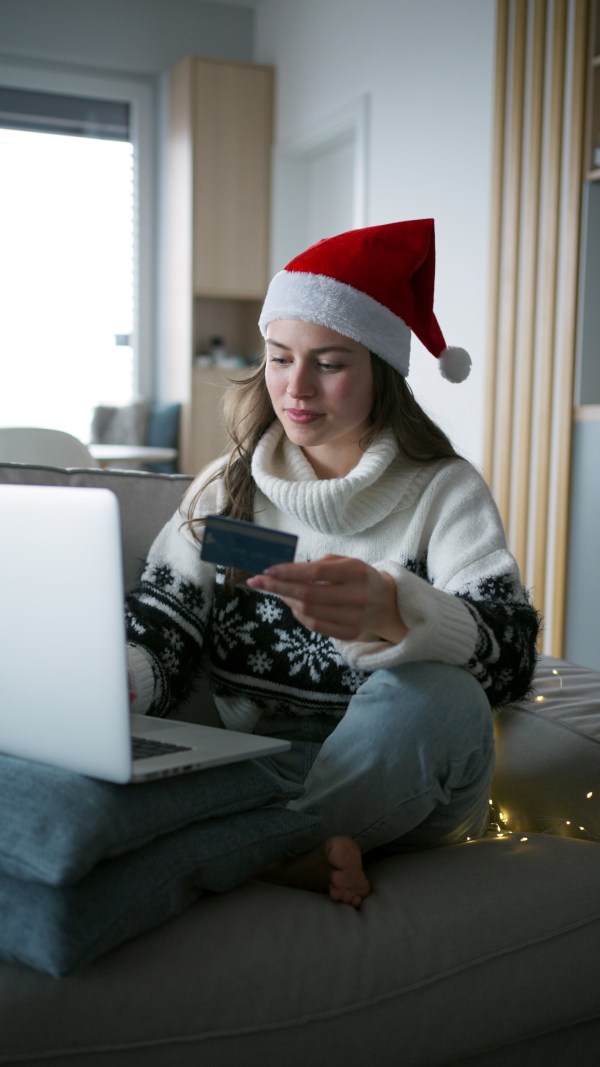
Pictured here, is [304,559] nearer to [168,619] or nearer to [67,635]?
[168,619]

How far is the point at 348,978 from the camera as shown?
91 centimetres

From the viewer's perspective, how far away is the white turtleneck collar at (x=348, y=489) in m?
1.26

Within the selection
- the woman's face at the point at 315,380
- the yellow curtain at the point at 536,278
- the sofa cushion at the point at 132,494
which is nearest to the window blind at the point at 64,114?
the yellow curtain at the point at 536,278

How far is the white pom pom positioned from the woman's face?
0.21 meters

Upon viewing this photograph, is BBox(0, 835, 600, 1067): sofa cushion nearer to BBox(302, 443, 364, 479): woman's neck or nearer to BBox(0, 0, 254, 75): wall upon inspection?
BBox(302, 443, 364, 479): woman's neck

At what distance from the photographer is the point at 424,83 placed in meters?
3.83

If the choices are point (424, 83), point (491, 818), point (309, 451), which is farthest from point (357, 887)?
point (424, 83)

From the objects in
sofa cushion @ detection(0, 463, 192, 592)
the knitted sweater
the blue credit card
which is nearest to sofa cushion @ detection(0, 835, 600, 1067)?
the knitted sweater

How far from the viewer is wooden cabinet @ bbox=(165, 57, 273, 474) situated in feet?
17.4

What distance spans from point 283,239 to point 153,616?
14.7ft

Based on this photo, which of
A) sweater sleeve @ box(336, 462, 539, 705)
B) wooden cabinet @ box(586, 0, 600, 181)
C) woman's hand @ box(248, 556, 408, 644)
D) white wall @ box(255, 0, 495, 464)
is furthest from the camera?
white wall @ box(255, 0, 495, 464)

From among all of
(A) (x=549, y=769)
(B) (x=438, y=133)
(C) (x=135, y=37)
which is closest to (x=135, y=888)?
(A) (x=549, y=769)

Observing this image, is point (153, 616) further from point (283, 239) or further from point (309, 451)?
point (283, 239)

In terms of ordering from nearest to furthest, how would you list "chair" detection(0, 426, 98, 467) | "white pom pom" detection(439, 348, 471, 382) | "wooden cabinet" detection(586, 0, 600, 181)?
"white pom pom" detection(439, 348, 471, 382) → "chair" detection(0, 426, 98, 467) → "wooden cabinet" detection(586, 0, 600, 181)
